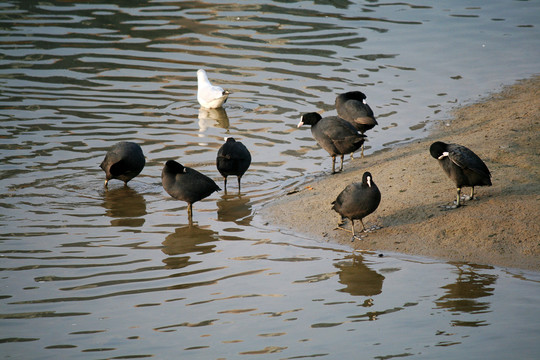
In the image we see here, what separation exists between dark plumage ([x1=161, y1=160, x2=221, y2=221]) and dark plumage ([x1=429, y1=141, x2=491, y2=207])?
10.5 ft

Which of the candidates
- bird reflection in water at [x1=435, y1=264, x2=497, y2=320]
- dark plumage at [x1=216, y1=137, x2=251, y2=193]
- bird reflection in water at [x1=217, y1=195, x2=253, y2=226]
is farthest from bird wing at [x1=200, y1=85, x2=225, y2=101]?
bird reflection in water at [x1=435, y1=264, x2=497, y2=320]

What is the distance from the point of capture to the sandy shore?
8.47m

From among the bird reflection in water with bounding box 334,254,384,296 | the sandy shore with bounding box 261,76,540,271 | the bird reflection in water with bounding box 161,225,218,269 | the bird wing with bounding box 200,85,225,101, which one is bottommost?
the bird reflection in water with bounding box 161,225,218,269

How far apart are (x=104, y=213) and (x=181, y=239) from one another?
62.9 inches

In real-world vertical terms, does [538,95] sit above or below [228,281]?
above

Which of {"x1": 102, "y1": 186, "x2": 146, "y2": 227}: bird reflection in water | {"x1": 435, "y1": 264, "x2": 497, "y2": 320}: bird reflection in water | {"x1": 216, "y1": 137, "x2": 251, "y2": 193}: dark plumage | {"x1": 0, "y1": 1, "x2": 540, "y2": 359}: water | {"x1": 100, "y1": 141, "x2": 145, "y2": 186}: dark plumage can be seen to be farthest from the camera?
{"x1": 100, "y1": 141, "x2": 145, "y2": 186}: dark plumage

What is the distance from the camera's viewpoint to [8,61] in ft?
59.1

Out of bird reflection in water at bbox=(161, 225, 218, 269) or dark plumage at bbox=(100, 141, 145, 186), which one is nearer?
bird reflection in water at bbox=(161, 225, 218, 269)

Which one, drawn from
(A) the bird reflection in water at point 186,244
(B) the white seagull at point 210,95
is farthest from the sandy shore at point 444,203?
(B) the white seagull at point 210,95

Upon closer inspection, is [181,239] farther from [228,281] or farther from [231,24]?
[231,24]

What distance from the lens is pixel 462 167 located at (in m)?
9.05

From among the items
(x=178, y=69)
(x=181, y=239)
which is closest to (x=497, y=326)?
(x=181, y=239)

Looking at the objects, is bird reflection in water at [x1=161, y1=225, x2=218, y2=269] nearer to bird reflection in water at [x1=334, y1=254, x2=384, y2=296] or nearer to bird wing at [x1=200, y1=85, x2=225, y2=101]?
bird reflection in water at [x1=334, y1=254, x2=384, y2=296]

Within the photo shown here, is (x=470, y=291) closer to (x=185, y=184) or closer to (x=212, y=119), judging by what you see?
(x=185, y=184)
